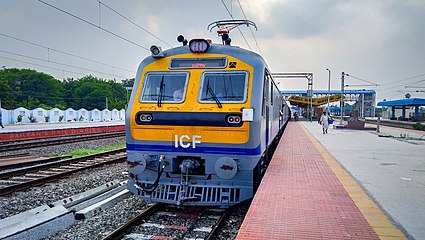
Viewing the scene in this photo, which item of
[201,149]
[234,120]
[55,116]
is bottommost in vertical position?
[201,149]

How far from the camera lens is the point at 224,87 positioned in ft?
20.5

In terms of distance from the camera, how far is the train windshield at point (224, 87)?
6.13 metres

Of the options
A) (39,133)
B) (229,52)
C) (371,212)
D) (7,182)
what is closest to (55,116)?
(39,133)

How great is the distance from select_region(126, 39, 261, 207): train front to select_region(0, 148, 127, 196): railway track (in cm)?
324

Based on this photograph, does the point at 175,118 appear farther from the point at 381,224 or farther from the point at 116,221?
the point at 381,224

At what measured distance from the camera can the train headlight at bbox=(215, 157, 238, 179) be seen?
5.65m

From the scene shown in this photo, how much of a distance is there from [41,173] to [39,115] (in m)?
27.2

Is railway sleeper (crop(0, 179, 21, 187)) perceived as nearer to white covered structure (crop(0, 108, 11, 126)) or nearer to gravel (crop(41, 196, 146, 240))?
gravel (crop(41, 196, 146, 240))

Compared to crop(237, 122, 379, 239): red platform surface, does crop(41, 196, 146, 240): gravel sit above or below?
below

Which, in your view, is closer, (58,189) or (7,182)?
(58,189)

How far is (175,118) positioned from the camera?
6.04 meters

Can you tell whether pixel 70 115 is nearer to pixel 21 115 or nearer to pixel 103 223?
pixel 21 115

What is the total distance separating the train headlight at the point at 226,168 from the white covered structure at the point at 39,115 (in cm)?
3227

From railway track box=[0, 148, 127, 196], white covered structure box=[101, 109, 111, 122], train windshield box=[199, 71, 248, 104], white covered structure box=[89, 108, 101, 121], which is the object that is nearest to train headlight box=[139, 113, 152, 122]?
train windshield box=[199, 71, 248, 104]
